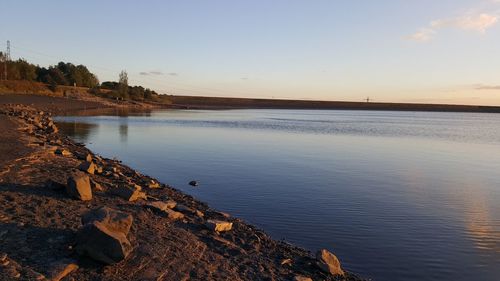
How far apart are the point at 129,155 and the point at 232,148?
5754mm

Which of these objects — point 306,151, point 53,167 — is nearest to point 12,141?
point 53,167

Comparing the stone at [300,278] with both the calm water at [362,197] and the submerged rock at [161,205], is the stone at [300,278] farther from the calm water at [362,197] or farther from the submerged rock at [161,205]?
the submerged rock at [161,205]

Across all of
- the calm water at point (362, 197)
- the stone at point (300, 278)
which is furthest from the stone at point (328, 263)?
the calm water at point (362, 197)

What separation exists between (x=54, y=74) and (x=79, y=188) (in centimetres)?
9132

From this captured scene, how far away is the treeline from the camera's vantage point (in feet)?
271

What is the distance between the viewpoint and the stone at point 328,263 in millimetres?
6902

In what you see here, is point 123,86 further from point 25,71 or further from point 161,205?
point 161,205

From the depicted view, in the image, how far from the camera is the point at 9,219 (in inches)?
268

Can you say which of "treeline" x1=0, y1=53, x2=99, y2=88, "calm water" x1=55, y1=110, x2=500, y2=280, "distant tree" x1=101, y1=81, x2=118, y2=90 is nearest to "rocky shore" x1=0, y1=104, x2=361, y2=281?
"calm water" x1=55, y1=110, x2=500, y2=280

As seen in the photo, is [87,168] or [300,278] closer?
[300,278]

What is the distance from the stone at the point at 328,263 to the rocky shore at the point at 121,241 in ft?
0.05

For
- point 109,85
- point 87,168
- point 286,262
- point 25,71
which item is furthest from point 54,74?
point 286,262

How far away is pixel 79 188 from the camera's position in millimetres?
8336

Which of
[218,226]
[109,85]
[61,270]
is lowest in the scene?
[218,226]
